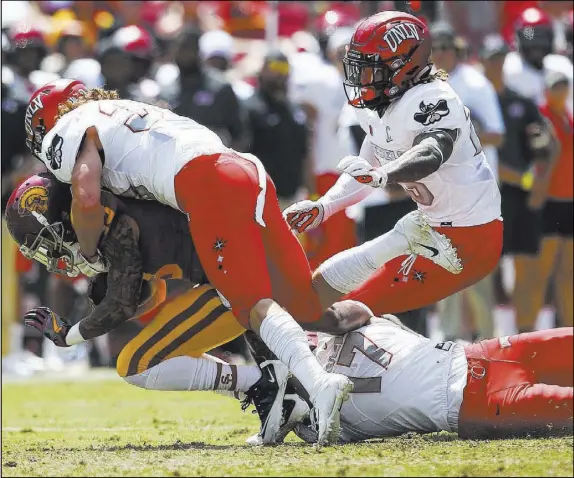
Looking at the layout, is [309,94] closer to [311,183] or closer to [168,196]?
[311,183]

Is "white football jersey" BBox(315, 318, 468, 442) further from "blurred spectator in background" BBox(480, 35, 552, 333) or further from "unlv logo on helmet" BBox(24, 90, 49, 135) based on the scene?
"blurred spectator in background" BBox(480, 35, 552, 333)

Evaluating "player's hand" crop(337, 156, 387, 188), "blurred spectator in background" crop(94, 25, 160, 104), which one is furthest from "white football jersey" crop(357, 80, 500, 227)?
"blurred spectator in background" crop(94, 25, 160, 104)

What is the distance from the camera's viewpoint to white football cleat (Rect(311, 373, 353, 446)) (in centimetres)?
474

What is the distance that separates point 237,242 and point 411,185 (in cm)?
127

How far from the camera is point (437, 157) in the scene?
539cm

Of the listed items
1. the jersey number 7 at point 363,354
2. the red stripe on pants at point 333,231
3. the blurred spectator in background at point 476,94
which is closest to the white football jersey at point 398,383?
the jersey number 7 at point 363,354

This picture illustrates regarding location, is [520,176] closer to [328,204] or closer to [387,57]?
[328,204]

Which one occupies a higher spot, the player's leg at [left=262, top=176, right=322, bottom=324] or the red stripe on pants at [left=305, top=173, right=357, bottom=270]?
the player's leg at [left=262, top=176, right=322, bottom=324]

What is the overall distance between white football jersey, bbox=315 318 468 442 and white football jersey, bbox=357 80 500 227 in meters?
0.83

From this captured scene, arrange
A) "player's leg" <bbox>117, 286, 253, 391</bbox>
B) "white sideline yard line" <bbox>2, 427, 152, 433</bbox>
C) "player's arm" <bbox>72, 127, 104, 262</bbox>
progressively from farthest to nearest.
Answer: "white sideline yard line" <bbox>2, 427, 152, 433</bbox>
"player's leg" <bbox>117, 286, 253, 391</bbox>
"player's arm" <bbox>72, 127, 104, 262</bbox>

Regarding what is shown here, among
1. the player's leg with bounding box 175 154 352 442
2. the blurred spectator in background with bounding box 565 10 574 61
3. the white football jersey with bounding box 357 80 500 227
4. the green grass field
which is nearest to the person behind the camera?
the green grass field

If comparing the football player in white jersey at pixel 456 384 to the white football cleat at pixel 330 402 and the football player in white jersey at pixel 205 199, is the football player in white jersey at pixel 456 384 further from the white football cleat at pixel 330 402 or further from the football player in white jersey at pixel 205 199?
the white football cleat at pixel 330 402

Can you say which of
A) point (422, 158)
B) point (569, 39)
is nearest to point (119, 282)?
point (422, 158)

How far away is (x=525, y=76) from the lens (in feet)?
30.8
